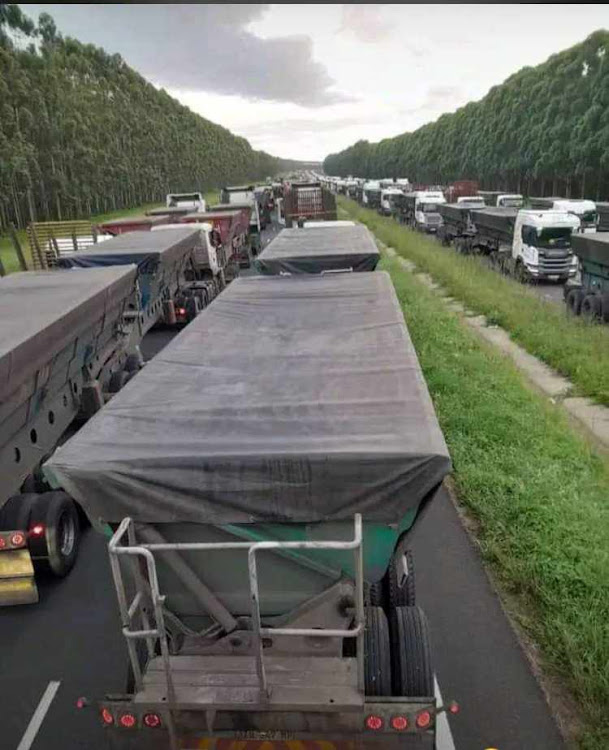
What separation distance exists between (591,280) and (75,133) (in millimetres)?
40254

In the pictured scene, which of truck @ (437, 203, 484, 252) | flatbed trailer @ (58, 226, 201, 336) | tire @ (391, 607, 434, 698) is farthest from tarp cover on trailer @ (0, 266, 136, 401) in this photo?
truck @ (437, 203, 484, 252)

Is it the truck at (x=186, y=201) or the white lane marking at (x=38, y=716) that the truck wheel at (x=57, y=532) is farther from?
the truck at (x=186, y=201)

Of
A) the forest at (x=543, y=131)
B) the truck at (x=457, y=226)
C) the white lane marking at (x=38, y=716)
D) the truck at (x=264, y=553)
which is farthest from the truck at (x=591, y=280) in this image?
the forest at (x=543, y=131)

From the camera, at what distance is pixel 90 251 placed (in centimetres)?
1250

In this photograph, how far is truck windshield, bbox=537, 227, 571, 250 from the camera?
2094 centimetres

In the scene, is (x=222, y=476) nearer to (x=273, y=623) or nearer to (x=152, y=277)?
(x=273, y=623)

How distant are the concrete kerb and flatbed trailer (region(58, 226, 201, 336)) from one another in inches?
294

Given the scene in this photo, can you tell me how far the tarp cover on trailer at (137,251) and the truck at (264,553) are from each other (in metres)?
8.11

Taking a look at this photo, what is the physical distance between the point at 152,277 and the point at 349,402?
30.5 ft

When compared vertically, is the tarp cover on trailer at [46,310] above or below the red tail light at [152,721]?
above

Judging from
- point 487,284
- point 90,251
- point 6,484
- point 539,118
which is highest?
point 539,118

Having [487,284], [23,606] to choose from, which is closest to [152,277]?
[23,606]

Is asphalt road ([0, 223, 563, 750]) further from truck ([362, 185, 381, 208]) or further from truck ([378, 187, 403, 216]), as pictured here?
truck ([362, 185, 381, 208])

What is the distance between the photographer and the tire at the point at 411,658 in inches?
148
